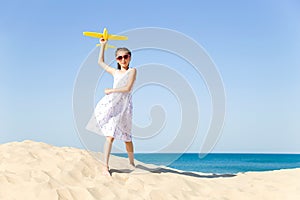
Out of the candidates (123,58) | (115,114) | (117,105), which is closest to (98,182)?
(115,114)

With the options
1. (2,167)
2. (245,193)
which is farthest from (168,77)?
(2,167)

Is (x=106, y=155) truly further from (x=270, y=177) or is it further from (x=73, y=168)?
(x=270, y=177)

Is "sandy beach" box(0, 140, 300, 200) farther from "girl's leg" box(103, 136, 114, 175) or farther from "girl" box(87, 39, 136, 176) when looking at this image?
"girl" box(87, 39, 136, 176)

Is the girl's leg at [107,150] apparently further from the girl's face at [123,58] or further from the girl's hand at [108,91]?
the girl's face at [123,58]

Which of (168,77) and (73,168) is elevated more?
(168,77)

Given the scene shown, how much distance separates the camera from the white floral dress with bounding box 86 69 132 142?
4711mm

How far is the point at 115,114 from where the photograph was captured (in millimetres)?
4742

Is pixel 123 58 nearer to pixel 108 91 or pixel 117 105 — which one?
pixel 108 91

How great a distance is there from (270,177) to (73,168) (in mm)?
3104

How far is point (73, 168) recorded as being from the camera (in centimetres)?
449

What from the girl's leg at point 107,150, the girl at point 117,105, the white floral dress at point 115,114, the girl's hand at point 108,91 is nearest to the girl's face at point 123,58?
the girl at point 117,105

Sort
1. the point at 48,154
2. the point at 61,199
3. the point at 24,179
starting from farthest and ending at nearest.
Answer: the point at 48,154, the point at 24,179, the point at 61,199

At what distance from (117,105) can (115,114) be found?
0.43ft

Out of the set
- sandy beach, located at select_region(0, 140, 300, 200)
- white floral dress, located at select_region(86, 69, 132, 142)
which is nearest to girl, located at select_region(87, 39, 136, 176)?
white floral dress, located at select_region(86, 69, 132, 142)
